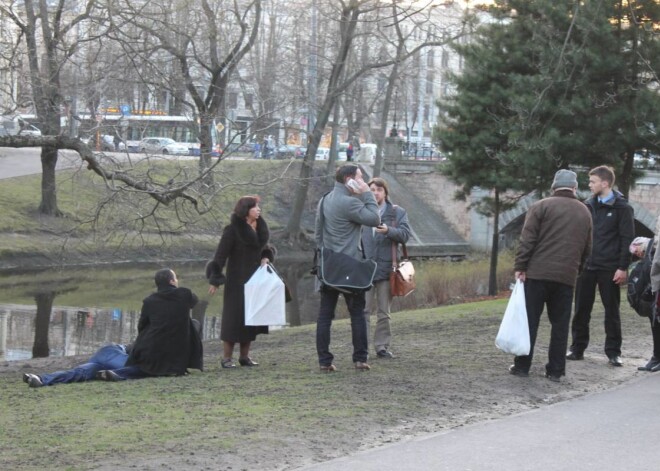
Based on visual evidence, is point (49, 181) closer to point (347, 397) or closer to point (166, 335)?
point (166, 335)

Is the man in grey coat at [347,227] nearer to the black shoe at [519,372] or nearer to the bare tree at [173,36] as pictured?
the black shoe at [519,372]

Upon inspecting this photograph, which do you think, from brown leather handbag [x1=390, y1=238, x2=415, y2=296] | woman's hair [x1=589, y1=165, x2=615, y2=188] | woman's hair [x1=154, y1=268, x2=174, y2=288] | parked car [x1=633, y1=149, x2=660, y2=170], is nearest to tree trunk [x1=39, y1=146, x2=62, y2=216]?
woman's hair [x1=154, y1=268, x2=174, y2=288]

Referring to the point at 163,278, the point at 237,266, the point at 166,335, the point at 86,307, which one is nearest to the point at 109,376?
the point at 166,335

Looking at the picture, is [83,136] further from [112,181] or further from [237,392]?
[237,392]

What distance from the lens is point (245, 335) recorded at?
10.7 m

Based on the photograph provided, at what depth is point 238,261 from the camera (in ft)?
35.1

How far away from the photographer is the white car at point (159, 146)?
17.4m

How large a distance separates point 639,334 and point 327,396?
6091 mm

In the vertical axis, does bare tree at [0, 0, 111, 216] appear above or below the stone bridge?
above

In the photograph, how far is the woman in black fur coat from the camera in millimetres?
10602

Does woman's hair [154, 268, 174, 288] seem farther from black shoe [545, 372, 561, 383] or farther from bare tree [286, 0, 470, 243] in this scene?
bare tree [286, 0, 470, 243]

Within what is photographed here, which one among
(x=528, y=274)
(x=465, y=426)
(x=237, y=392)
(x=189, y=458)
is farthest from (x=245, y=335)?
(x=189, y=458)

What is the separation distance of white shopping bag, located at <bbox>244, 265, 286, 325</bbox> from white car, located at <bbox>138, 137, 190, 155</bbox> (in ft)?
22.7

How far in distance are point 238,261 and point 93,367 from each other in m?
1.76
